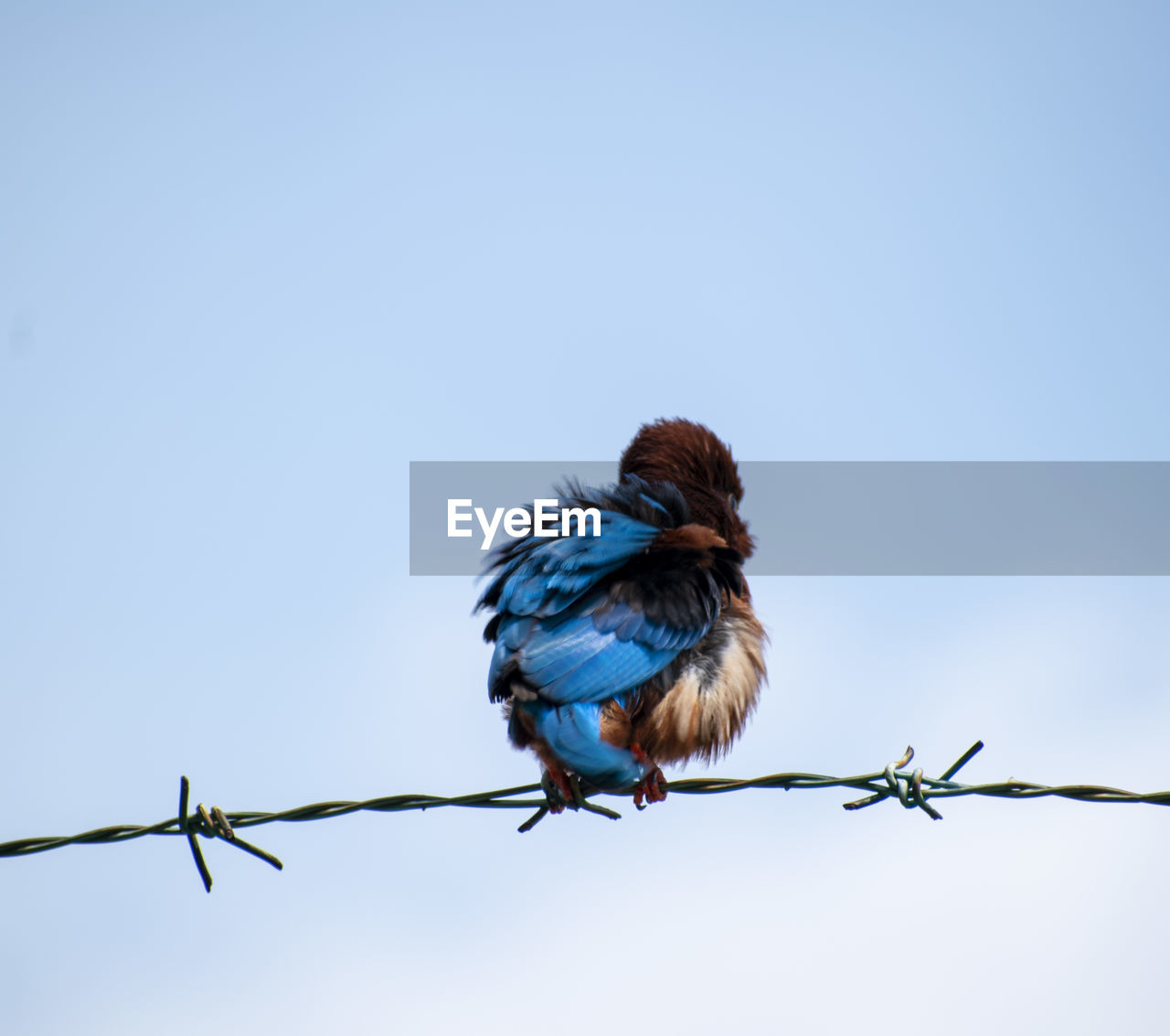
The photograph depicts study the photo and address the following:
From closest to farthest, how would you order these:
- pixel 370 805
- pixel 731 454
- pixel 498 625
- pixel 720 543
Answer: pixel 370 805
pixel 498 625
pixel 720 543
pixel 731 454

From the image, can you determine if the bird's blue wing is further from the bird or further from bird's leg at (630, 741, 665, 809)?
bird's leg at (630, 741, 665, 809)

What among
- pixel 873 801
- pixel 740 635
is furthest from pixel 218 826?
pixel 740 635

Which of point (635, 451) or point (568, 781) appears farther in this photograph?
point (635, 451)

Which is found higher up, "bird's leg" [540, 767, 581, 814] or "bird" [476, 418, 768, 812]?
"bird" [476, 418, 768, 812]

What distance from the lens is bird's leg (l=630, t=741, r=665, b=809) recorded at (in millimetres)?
4914

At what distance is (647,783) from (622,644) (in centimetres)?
52

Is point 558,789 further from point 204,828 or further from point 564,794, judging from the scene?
point 204,828

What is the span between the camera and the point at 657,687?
Result: 5.17m

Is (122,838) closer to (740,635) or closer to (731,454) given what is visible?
(740,635)

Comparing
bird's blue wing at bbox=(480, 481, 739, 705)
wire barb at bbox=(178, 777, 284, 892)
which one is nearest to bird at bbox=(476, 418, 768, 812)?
bird's blue wing at bbox=(480, 481, 739, 705)

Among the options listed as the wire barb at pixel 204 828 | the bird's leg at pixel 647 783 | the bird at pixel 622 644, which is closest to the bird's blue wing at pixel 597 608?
the bird at pixel 622 644

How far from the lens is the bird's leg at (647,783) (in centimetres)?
491

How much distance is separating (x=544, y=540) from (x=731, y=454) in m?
1.66

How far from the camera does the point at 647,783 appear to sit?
4922 millimetres
